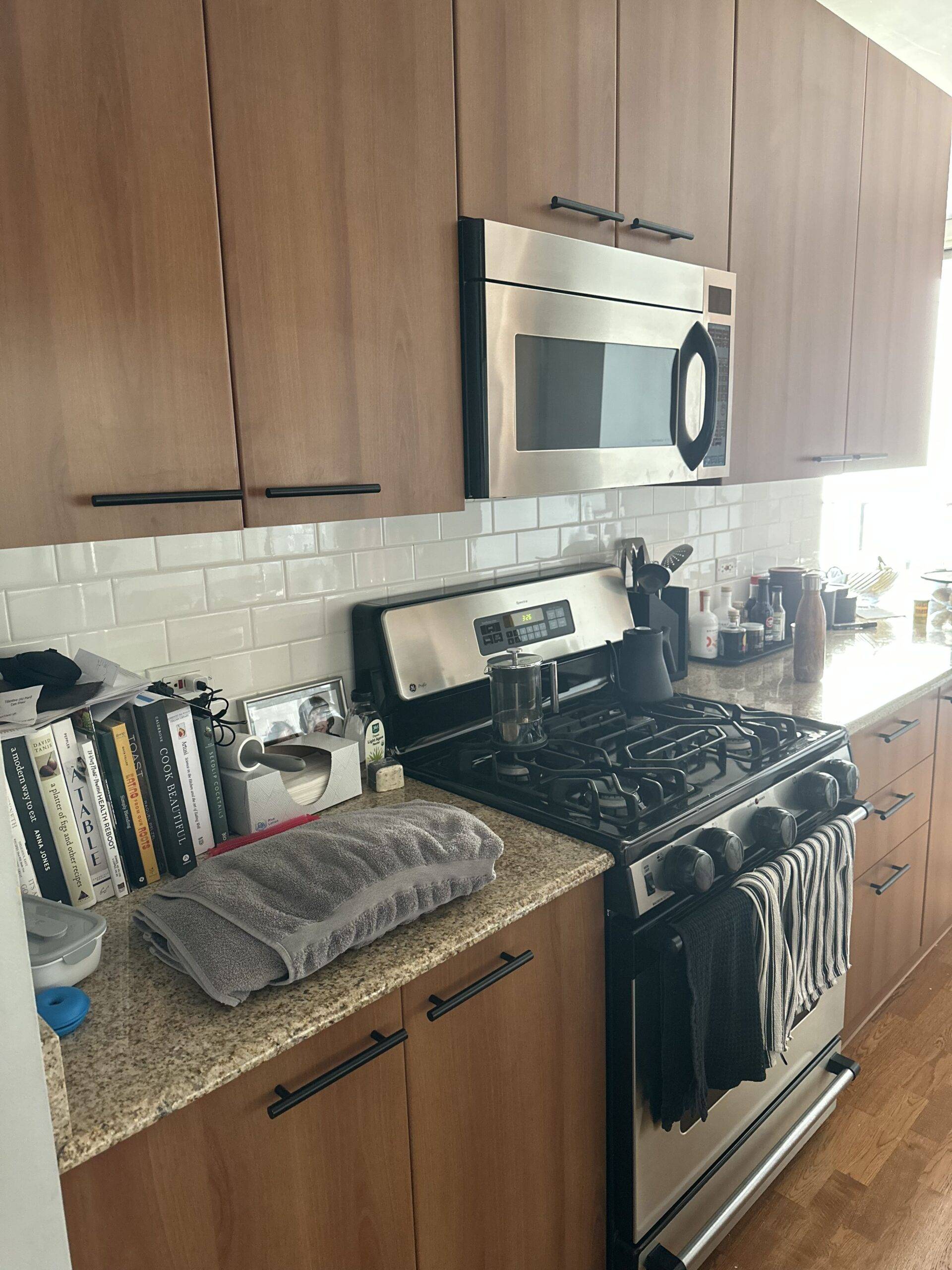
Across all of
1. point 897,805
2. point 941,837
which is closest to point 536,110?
point 897,805

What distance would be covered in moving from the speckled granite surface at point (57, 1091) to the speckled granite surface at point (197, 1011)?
0.03 feet

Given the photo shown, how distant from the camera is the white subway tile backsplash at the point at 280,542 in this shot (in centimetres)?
155

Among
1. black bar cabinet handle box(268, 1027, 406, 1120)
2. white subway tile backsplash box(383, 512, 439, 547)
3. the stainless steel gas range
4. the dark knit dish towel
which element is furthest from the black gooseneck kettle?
black bar cabinet handle box(268, 1027, 406, 1120)

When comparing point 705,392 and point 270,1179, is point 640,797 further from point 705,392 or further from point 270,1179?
point 705,392

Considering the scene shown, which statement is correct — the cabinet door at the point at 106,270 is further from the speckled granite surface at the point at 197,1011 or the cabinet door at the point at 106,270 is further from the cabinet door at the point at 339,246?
the speckled granite surface at the point at 197,1011

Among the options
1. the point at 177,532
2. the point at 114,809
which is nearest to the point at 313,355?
the point at 177,532

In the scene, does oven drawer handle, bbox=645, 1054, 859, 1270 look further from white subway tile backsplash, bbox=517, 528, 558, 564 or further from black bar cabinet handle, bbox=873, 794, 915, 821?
white subway tile backsplash, bbox=517, 528, 558, 564

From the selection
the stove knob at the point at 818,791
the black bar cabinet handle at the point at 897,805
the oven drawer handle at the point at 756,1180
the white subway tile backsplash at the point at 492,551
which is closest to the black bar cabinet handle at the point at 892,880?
the black bar cabinet handle at the point at 897,805

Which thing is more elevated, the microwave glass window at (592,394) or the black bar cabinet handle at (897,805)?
the microwave glass window at (592,394)

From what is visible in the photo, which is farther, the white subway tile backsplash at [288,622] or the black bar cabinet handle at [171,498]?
the white subway tile backsplash at [288,622]

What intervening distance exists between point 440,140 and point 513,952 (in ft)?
3.95

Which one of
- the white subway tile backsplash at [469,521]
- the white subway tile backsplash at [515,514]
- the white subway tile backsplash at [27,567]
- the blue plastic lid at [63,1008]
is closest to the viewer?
the blue plastic lid at [63,1008]

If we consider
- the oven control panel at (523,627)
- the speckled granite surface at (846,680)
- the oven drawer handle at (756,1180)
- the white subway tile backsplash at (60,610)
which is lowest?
the oven drawer handle at (756,1180)

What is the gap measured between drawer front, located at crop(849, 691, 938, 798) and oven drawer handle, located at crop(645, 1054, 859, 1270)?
609mm
